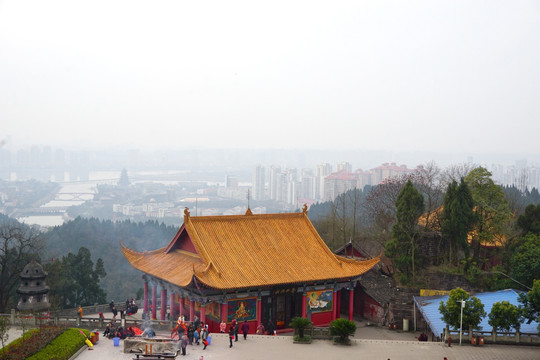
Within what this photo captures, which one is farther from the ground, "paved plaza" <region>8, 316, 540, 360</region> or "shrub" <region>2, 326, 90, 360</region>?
"shrub" <region>2, 326, 90, 360</region>

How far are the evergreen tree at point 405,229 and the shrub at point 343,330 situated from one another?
30.4 feet

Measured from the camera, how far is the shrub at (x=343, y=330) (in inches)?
914

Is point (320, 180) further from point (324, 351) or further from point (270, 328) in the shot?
point (324, 351)

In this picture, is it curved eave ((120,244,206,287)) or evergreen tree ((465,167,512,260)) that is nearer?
curved eave ((120,244,206,287))

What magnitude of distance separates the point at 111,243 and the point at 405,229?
51.1 m

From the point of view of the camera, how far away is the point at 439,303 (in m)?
27.1

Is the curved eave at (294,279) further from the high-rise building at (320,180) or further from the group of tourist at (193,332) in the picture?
the high-rise building at (320,180)

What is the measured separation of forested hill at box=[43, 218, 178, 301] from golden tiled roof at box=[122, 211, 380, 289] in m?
35.8

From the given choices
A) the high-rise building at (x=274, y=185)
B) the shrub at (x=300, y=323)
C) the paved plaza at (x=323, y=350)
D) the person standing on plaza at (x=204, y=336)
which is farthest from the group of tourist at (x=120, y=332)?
the high-rise building at (x=274, y=185)

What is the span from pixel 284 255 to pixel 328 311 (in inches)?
134

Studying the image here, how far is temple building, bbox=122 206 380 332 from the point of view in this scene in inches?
982

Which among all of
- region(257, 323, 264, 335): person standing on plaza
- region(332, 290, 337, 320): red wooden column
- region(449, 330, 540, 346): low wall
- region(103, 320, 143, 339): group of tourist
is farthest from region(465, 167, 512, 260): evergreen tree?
region(103, 320, 143, 339): group of tourist

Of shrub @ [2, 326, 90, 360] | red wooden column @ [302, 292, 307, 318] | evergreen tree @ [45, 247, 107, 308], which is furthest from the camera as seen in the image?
evergreen tree @ [45, 247, 107, 308]

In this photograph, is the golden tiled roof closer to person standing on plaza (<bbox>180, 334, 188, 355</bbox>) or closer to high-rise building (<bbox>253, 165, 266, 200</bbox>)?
person standing on plaza (<bbox>180, 334, 188, 355</bbox>)
